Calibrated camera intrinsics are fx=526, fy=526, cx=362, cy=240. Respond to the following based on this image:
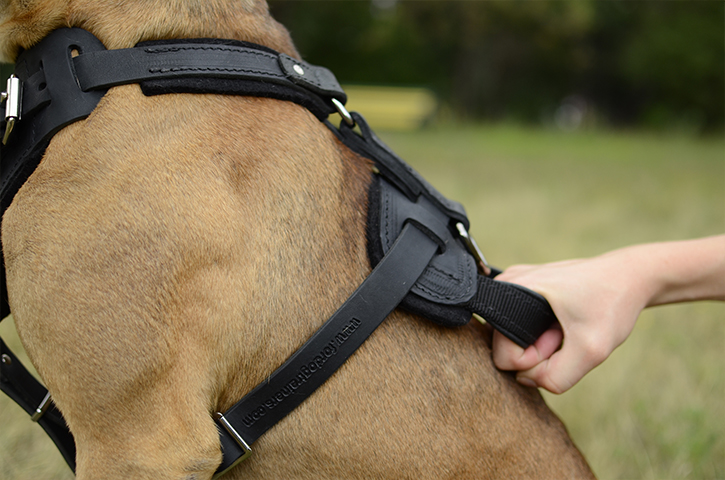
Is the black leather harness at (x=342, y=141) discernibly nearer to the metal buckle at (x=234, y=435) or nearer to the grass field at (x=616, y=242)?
the metal buckle at (x=234, y=435)

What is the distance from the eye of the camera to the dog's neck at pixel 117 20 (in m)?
1.12

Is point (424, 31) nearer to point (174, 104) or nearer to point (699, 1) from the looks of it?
point (699, 1)

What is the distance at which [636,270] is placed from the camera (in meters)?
1.43

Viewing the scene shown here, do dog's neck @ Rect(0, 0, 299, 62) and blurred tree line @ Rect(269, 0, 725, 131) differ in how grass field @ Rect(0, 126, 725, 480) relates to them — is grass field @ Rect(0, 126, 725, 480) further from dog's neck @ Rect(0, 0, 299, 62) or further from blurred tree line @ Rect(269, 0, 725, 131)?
blurred tree line @ Rect(269, 0, 725, 131)

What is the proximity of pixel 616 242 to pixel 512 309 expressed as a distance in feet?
12.6

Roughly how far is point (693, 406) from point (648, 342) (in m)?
0.63

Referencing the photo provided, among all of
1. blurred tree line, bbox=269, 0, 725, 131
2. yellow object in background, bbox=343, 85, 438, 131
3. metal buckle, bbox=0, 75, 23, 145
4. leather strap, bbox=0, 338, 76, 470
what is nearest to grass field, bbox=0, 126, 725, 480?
leather strap, bbox=0, 338, 76, 470

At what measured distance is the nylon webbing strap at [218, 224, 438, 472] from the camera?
1.10 m

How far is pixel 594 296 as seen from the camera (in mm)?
1355

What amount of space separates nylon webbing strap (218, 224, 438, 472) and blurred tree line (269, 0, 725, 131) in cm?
1683

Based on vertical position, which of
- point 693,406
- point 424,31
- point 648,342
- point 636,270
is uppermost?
point 636,270

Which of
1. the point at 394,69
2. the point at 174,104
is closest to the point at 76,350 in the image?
the point at 174,104

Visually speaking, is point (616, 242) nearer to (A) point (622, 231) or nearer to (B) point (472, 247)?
(A) point (622, 231)

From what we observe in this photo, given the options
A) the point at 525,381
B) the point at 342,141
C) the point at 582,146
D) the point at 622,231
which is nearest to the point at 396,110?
the point at 582,146
